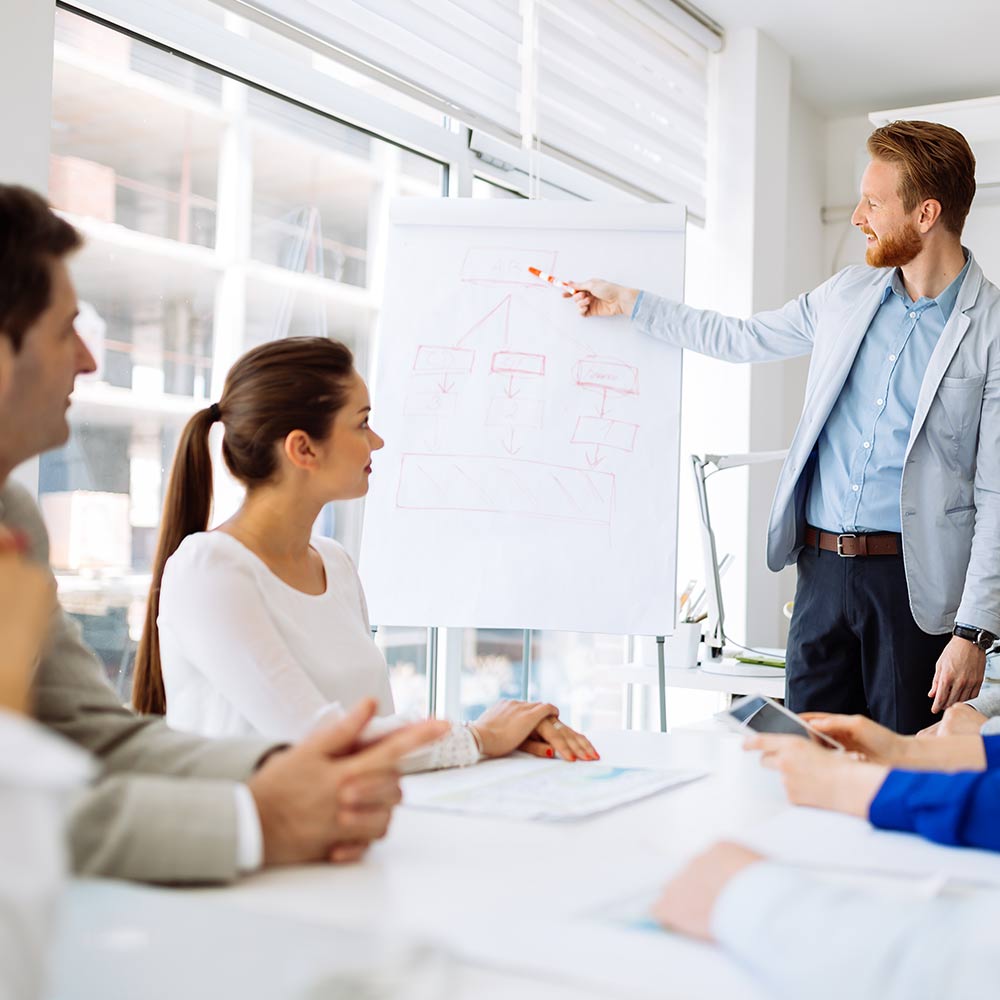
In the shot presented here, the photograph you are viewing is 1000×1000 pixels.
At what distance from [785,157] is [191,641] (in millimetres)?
3442

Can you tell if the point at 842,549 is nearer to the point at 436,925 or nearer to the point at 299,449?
the point at 299,449

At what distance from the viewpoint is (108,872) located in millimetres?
821

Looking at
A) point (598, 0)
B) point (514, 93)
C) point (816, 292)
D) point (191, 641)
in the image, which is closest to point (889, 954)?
point (191, 641)

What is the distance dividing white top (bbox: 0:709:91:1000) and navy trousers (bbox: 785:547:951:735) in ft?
6.49

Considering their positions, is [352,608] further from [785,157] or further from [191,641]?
[785,157]

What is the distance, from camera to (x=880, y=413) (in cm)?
231

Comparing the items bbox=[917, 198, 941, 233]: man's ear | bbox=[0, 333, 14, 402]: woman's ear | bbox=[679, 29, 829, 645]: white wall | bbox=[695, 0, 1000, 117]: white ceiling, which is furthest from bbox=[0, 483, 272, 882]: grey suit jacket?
bbox=[695, 0, 1000, 117]: white ceiling

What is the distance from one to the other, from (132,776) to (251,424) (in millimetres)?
768

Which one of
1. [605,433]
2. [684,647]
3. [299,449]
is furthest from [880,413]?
[299,449]

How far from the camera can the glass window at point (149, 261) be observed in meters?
2.21

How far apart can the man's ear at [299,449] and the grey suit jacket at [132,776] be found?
0.53m

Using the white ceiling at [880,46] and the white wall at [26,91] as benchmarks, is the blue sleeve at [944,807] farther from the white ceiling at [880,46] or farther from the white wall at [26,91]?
the white ceiling at [880,46]

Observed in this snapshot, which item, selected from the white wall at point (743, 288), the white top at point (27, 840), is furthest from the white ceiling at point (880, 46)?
the white top at point (27, 840)

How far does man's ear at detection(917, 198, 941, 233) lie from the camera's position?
2279 millimetres
